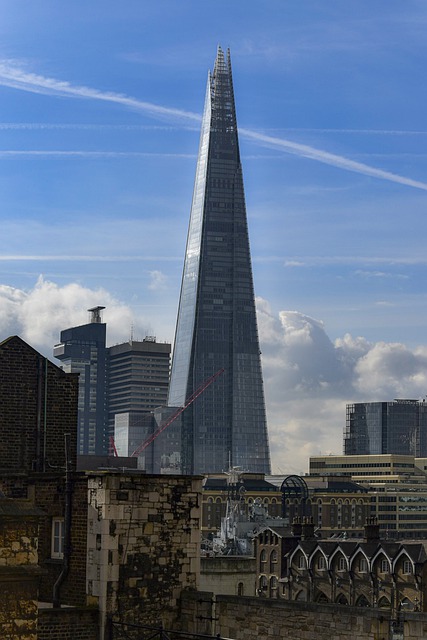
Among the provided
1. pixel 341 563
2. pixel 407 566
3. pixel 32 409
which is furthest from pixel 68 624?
pixel 341 563

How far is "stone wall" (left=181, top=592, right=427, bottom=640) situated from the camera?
26.4 meters

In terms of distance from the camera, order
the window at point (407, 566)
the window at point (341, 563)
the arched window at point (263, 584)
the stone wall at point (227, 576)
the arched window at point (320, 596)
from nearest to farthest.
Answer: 1. the stone wall at point (227, 576)
2. the window at point (407, 566)
3. the window at point (341, 563)
4. the arched window at point (320, 596)
5. the arched window at point (263, 584)

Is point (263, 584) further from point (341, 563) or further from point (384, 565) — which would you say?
point (384, 565)

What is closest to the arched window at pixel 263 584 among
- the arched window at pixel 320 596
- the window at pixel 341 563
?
the arched window at pixel 320 596

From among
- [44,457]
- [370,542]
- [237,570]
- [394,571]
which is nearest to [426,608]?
[394,571]

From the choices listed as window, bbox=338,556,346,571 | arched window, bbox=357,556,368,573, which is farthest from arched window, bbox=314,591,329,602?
arched window, bbox=357,556,368,573

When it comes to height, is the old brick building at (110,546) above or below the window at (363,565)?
above

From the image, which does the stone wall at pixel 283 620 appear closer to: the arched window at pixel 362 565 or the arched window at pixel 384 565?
the arched window at pixel 384 565

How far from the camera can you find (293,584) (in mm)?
145125

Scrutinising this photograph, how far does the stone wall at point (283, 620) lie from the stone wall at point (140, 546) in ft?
2.53

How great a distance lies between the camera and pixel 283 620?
28.5m

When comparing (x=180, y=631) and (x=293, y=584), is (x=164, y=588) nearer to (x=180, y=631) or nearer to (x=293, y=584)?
(x=180, y=631)

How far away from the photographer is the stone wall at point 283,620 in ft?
86.6

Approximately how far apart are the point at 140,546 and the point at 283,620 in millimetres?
4800
